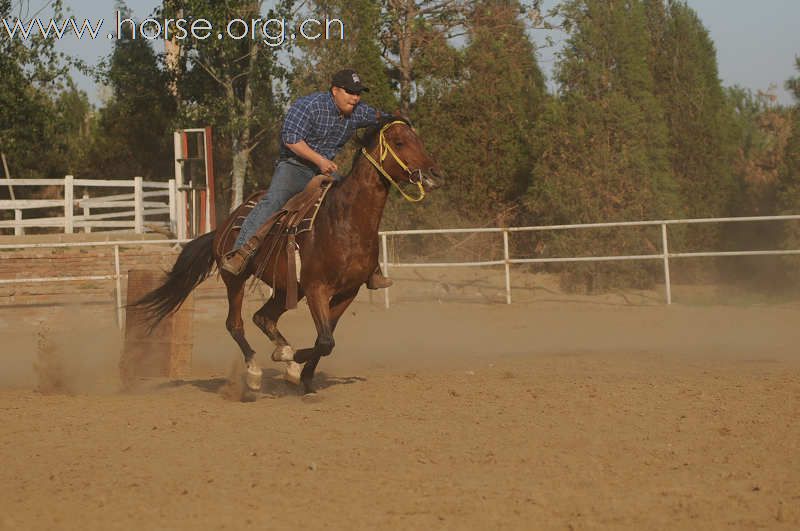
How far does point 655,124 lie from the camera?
62.5 feet

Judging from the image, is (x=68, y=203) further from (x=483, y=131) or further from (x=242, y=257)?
(x=242, y=257)

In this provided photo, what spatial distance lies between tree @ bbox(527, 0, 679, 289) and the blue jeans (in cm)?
1019

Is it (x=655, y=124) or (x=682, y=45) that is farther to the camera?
(x=682, y=45)

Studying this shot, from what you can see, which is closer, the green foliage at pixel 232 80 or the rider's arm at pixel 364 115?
the rider's arm at pixel 364 115

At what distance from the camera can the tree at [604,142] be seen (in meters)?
17.8

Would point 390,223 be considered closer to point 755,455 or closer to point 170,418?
point 170,418

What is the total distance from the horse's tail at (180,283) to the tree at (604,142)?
9.96 m

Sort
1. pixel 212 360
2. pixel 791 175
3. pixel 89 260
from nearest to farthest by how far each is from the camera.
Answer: pixel 212 360, pixel 89 260, pixel 791 175

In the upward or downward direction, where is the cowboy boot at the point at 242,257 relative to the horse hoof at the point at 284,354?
upward

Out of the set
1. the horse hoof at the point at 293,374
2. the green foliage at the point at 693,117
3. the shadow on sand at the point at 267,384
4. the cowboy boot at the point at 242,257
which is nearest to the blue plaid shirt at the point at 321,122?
the cowboy boot at the point at 242,257

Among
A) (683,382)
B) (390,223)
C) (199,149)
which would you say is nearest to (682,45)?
(390,223)

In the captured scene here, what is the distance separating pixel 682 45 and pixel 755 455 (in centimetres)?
1684

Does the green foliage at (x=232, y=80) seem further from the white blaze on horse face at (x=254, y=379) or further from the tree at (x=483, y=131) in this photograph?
the white blaze on horse face at (x=254, y=379)

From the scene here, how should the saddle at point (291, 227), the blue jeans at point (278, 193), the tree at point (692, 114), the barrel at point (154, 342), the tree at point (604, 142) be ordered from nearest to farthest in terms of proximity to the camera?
Result: the saddle at point (291, 227) → the blue jeans at point (278, 193) → the barrel at point (154, 342) → the tree at point (604, 142) → the tree at point (692, 114)
